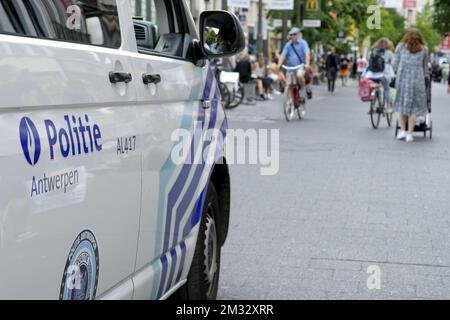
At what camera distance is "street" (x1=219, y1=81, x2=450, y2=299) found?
213 inches

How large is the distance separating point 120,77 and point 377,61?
1496cm

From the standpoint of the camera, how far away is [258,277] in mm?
5562

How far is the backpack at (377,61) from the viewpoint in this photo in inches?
690

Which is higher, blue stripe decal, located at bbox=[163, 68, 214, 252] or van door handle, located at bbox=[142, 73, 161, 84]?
van door handle, located at bbox=[142, 73, 161, 84]

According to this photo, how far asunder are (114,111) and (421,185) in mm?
7324

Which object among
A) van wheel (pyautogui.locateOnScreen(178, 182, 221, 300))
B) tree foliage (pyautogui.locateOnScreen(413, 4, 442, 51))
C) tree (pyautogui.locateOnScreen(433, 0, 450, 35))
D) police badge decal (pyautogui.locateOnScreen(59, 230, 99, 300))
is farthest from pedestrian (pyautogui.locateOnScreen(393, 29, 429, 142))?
tree foliage (pyautogui.locateOnScreen(413, 4, 442, 51))

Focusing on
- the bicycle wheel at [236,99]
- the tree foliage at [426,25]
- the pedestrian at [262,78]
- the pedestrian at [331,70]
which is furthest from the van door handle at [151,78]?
the tree foliage at [426,25]

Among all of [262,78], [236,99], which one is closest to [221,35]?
[236,99]

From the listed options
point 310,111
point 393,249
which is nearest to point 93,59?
point 393,249

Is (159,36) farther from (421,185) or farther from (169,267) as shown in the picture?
(421,185)

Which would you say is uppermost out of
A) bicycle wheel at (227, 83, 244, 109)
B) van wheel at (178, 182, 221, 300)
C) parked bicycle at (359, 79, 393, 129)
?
van wheel at (178, 182, 221, 300)

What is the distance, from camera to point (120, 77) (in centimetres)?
316

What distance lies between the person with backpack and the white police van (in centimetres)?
1342

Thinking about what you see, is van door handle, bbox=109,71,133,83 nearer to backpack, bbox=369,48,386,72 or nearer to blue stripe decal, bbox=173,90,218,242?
blue stripe decal, bbox=173,90,218,242
